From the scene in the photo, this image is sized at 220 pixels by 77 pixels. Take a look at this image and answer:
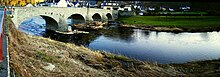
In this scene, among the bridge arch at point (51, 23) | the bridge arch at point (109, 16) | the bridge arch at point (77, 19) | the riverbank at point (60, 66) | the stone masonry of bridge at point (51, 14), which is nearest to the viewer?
the riverbank at point (60, 66)

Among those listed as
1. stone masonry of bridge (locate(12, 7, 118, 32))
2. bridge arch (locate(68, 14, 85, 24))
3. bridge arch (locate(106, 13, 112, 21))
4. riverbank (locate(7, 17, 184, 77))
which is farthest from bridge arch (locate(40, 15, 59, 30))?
riverbank (locate(7, 17, 184, 77))

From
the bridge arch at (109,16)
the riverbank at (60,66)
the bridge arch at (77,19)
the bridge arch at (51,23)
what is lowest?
the bridge arch at (109,16)

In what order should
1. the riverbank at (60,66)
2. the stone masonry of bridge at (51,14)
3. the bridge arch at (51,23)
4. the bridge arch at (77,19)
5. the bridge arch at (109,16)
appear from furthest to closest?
the bridge arch at (109,16) → the bridge arch at (77,19) → the bridge arch at (51,23) → the stone masonry of bridge at (51,14) → the riverbank at (60,66)

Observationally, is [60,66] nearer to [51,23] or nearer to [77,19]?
[51,23]

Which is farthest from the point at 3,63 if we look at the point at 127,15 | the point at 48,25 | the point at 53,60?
the point at 127,15

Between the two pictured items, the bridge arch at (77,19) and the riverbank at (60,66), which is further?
the bridge arch at (77,19)

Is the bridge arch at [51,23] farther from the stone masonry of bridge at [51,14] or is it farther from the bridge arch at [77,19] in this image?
the bridge arch at [77,19]

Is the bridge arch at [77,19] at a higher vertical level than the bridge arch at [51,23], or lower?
lower

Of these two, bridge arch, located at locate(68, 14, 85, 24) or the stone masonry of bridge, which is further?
bridge arch, located at locate(68, 14, 85, 24)


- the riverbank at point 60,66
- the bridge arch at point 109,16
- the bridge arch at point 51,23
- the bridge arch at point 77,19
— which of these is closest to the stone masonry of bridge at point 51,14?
the bridge arch at point 51,23

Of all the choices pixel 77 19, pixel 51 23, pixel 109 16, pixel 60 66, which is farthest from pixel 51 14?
pixel 60 66

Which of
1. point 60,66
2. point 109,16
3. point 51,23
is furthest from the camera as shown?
point 109,16

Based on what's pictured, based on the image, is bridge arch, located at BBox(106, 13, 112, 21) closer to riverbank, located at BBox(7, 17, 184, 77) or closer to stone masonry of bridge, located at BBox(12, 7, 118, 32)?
stone masonry of bridge, located at BBox(12, 7, 118, 32)

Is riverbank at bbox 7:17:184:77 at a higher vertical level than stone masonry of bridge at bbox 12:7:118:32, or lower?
higher
